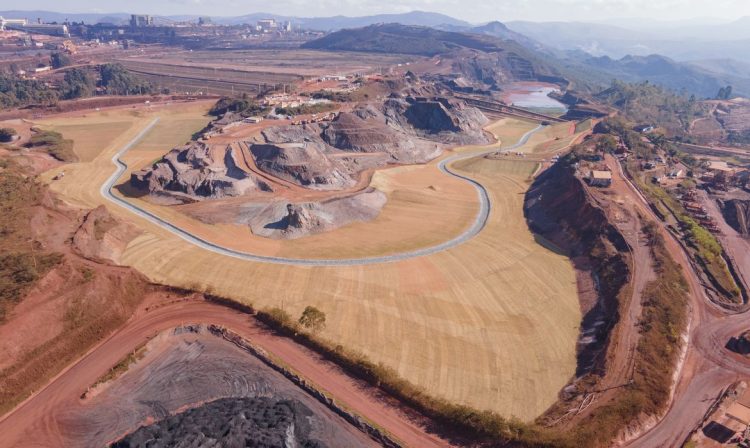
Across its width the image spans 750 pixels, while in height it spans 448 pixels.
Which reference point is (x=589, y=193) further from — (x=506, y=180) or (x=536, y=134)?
(x=536, y=134)

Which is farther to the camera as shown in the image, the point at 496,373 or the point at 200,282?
the point at 200,282

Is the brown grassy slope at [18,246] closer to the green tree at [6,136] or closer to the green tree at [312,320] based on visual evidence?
the green tree at [312,320]

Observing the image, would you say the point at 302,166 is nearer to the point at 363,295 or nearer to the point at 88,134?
the point at 363,295

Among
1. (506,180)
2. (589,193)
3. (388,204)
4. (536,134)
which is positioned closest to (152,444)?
(388,204)

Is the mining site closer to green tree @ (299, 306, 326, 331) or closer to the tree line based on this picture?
green tree @ (299, 306, 326, 331)

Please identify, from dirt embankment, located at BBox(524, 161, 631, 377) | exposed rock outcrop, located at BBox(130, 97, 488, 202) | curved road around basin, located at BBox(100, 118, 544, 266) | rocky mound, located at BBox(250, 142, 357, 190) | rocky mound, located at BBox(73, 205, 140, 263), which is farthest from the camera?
rocky mound, located at BBox(250, 142, 357, 190)

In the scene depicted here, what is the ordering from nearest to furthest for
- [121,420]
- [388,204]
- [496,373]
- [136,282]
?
[121,420] < [496,373] < [136,282] < [388,204]

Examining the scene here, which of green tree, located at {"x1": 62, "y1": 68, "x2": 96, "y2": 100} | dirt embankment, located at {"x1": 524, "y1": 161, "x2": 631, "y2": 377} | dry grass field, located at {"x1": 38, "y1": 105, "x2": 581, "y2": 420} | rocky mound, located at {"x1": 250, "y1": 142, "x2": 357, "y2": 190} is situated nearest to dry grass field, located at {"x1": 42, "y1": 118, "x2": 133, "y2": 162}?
dry grass field, located at {"x1": 38, "y1": 105, "x2": 581, "y2": 420}

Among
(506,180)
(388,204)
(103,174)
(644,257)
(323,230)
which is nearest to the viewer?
(644,257)
